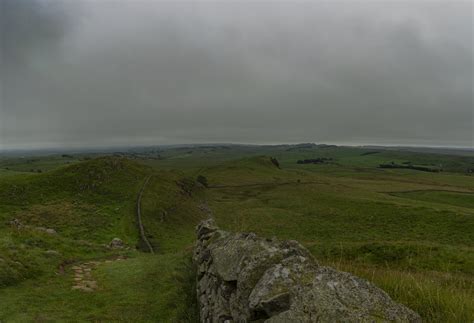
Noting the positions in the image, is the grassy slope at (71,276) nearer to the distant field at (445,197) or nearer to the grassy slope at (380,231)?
the grassy slope at (380,231)

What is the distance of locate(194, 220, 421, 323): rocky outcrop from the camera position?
503cm

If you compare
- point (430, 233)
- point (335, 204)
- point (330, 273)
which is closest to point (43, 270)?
point (330, 273)

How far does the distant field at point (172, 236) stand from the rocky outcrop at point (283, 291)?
1544 mm

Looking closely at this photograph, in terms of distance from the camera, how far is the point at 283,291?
20.0ft

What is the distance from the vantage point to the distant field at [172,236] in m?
10.8

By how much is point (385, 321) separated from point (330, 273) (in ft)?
4.44

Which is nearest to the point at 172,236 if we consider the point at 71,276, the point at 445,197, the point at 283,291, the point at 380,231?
the point at 71,276

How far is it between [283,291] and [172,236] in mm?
36492

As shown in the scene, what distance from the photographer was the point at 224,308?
323 inches

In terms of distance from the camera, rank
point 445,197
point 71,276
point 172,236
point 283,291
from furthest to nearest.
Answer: point 445,197, point 172,236, point 71,276, point 283,291

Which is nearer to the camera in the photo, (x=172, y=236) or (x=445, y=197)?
(x=172, y=236)

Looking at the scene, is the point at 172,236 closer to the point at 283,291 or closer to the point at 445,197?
the point at 283,291

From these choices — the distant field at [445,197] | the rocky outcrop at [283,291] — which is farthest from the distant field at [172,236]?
the rocky outcrop at [283,291]

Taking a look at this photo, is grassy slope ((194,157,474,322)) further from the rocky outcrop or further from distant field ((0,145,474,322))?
the rocky outcrop
